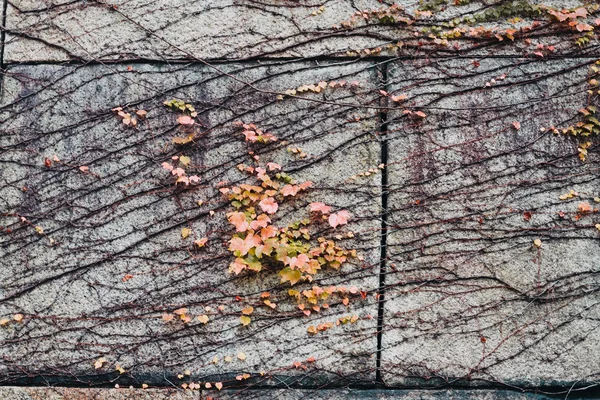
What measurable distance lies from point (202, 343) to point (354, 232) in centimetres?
98

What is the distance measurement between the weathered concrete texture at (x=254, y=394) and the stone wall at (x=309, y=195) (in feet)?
0.04

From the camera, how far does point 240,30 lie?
3078 mm

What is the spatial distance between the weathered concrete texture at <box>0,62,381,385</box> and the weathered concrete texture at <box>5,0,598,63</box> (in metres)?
0.10

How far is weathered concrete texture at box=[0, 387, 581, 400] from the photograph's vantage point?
284cm

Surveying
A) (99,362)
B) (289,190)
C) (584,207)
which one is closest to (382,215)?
(289,190)

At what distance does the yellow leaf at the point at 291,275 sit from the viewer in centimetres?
287

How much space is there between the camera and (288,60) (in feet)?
10.0

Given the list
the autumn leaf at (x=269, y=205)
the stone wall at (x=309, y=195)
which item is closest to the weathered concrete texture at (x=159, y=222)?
the stone wall at (x=309, y=195)

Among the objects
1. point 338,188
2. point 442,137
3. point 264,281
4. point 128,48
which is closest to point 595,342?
point 442,137

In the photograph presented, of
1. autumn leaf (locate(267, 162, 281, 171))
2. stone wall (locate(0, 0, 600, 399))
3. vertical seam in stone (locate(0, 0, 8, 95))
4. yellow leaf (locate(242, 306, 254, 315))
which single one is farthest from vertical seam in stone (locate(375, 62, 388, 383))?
vertical seam in stone (locate(0, 0, 8, 95))

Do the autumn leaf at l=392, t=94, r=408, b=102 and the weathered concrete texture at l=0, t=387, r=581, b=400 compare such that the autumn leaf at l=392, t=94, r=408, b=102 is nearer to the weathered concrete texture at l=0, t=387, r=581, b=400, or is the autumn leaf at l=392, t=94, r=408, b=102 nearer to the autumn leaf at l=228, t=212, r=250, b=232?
the autumn leaf at l=228, t=212, r=250, b=232

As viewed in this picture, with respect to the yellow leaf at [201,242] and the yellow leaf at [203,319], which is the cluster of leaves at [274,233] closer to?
the yellow leaf at [201,242]

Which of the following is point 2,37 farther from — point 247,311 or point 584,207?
point 584,207

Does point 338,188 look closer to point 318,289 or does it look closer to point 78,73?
point 318,289
